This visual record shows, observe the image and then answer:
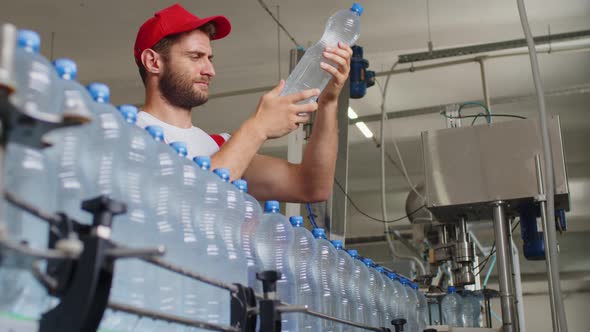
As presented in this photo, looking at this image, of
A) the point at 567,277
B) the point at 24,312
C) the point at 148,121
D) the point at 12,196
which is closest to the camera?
the point at 12,196

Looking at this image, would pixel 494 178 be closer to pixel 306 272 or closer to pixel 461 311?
pixel 461 311

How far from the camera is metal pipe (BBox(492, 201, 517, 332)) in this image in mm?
2242

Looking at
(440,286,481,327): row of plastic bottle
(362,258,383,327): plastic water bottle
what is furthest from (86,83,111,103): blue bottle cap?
(440,286,481,327): row of plastic bottle

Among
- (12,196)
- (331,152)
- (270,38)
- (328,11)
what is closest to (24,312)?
(12,196)

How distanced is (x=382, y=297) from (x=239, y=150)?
80 centimetres

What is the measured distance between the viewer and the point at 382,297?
2180 mm

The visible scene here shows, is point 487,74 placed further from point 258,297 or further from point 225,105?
point 258,297

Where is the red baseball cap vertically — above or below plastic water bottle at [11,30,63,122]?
above

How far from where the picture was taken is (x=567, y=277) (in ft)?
38.8

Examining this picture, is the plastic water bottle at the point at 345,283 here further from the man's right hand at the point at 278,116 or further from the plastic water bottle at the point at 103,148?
the plastic water bottle at the point at 103,148

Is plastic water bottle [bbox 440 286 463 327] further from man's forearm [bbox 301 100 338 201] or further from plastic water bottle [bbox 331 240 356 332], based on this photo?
plastic water bottle [bbox 331 240 356 332]

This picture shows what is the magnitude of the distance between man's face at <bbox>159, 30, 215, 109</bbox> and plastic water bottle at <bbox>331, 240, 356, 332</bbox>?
1.92 ft

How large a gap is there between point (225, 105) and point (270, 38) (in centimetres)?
136

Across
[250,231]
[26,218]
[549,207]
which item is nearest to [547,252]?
[549,207]
